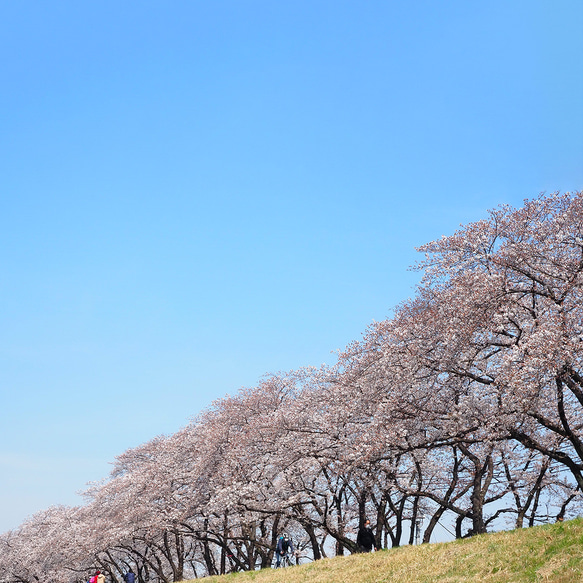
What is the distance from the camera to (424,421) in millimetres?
23359

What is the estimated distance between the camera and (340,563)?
2222 cm

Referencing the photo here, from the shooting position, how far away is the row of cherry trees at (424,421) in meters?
20.1

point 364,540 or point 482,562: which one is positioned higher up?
point 364,540

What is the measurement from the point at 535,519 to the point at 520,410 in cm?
1614

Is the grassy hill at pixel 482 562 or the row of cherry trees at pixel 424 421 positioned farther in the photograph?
the row of cherry trees at pixel 424 421

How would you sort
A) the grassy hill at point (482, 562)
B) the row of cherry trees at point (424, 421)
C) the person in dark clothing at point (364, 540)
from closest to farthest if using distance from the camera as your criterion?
the grassy hill at point (482, 562) → the row of cherry trees at point (424, 421) → the person in dark clothing at point (364, 540)

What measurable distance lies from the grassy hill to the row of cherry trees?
339 cm

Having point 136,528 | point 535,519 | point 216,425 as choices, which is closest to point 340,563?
point 535,519

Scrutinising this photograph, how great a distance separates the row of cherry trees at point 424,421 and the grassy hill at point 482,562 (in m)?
3.39

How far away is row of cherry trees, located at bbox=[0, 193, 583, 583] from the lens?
20.1 meters

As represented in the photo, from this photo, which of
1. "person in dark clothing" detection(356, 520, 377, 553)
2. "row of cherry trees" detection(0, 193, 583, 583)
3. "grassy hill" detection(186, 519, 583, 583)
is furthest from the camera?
"person in dark clothing" detection(356, 520, 377, 553)

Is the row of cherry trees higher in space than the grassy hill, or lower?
higher

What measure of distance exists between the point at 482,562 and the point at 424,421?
7281 millimetres

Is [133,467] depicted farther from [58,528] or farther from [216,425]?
[216,425]
